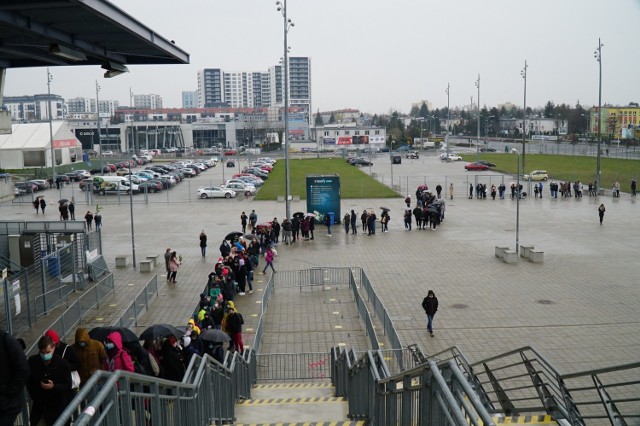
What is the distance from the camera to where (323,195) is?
33906 millimetres

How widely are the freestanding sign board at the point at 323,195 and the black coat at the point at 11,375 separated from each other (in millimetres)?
28509

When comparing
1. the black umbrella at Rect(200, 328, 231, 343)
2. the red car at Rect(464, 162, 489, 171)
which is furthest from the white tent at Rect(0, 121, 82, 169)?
the black umbrella at Rect(200, 328, 231, 343)

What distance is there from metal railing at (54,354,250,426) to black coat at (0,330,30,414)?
2.39 ft

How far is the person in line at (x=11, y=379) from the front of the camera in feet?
16.7

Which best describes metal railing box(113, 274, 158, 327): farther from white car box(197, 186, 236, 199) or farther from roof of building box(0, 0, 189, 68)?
white car box(197, 186, 236, 199)

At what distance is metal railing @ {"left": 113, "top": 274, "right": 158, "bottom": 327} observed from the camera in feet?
52.0

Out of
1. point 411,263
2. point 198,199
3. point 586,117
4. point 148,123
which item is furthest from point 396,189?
point 586,117

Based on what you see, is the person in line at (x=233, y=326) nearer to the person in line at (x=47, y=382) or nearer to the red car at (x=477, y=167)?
the person in line at (x=47, y=382)

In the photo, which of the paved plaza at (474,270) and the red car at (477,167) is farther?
the red car at (477,167)

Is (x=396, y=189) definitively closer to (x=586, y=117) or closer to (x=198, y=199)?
(x=198, y=199)

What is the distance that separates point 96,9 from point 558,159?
256 ft

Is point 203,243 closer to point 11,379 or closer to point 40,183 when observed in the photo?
point 11,379

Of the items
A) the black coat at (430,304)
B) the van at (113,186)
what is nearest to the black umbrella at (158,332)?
the black coat at (430,304)

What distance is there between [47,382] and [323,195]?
28468mm
